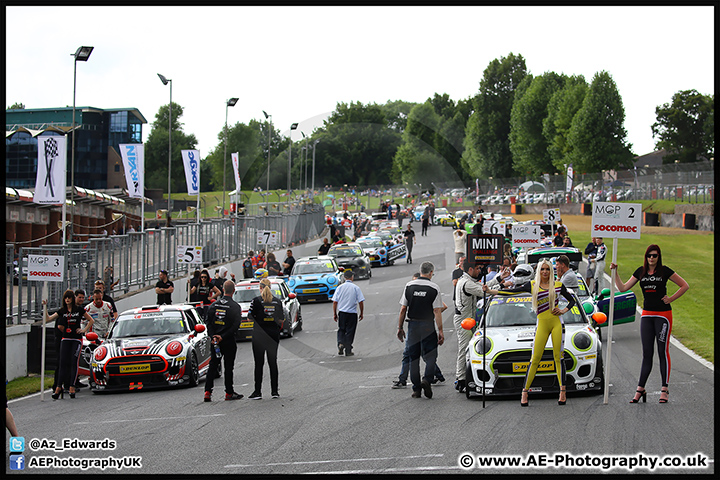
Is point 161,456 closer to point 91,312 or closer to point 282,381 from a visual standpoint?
point 282,381

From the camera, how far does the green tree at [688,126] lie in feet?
313

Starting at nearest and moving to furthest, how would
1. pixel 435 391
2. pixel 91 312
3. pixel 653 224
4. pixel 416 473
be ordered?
pixel 416 473 < pixel 435 391 < pixel 91 312 < pixel 653 224

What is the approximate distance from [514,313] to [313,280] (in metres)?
15.9

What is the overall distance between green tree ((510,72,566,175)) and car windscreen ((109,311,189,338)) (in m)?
84.4

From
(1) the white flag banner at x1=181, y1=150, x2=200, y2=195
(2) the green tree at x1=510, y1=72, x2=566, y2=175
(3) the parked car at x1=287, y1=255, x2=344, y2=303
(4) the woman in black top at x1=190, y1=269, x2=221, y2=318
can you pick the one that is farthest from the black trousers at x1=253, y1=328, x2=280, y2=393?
(2) the green tree at x1=510, y1=72, x2=566, y2=175

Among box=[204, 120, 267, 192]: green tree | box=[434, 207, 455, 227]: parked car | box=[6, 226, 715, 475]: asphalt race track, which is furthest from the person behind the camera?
box=[204, 120, 267, 192]: green tree

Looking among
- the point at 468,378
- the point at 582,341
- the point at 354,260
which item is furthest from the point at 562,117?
the point at 468,378

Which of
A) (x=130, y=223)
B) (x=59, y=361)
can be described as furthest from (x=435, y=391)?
(x=130, y=223)

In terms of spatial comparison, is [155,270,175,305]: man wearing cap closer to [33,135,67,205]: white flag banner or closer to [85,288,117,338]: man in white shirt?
[85,288,117,338]: man in white shirt

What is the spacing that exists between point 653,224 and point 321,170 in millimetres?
71305

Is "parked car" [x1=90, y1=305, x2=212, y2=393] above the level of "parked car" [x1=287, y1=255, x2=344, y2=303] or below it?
below

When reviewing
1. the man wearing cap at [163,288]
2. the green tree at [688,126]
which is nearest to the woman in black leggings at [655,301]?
the man wearing cap at [163,288]

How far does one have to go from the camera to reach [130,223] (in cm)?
5181

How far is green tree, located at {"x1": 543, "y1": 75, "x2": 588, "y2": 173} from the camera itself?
85.0 metres
